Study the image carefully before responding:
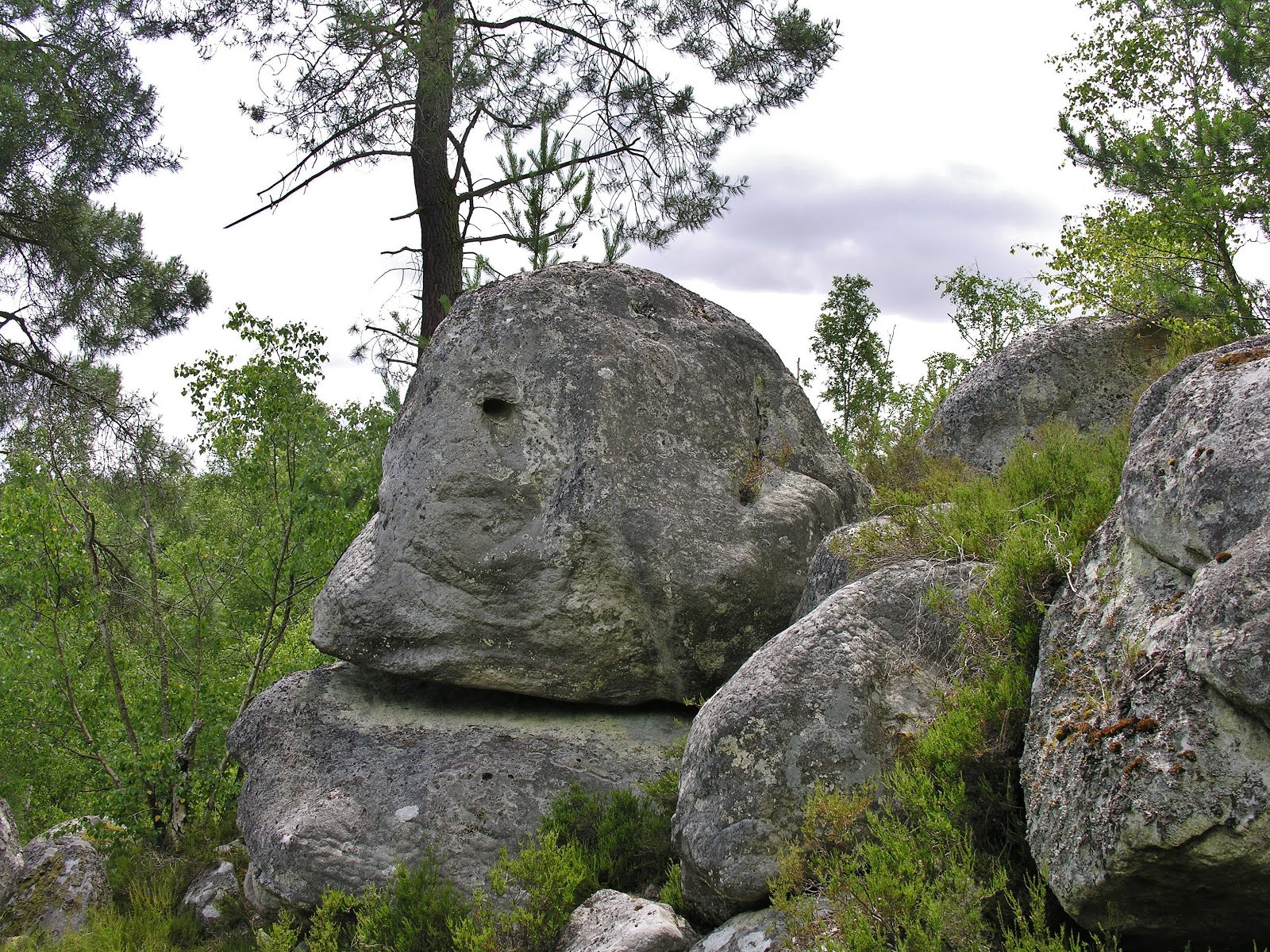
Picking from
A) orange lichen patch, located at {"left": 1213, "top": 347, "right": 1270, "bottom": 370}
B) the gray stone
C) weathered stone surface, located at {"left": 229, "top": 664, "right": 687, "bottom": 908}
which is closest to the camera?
the gray stone

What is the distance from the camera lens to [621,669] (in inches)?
275

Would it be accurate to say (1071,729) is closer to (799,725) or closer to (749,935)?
(799,725)

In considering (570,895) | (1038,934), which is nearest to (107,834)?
(570,895)

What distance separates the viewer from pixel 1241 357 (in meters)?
4.50

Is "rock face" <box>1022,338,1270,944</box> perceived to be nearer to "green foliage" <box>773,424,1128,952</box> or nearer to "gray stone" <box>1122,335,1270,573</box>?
"gray stone" <box>1122,335,1270,573</box>

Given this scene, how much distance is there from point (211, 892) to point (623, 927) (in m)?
4.37

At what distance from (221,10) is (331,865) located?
33.5 feet

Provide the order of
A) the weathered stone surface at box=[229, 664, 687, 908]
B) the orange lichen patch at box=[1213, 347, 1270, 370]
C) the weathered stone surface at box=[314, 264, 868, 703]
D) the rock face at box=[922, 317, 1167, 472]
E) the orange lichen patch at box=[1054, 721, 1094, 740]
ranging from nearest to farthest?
the orange lichen patch at box=[1054, 721, 1094, 740]
the orange lichen patch at box=[1213, 347, 1270, 370]
the weathered stone surface at box=[229, 664, 687, 908]
the weathered stone surface at box=[314, 264, 868, 703]
the rock face at box=[922, 317, 1167, 472]

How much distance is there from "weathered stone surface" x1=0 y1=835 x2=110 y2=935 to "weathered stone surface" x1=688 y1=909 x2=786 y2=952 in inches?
217

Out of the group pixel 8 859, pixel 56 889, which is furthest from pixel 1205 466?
pixel 56 889

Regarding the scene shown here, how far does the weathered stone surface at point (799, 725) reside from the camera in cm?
492

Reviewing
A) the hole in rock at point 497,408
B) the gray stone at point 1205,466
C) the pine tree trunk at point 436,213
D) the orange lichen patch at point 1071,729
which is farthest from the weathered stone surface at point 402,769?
the pine tree trunk at point 436,213

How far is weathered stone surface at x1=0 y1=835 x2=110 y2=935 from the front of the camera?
757cm

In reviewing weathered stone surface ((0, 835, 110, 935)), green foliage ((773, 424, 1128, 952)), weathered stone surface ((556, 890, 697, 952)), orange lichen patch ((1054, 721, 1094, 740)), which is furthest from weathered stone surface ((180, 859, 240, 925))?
orange lichen patch ((1054, 721, 1094, 740))
